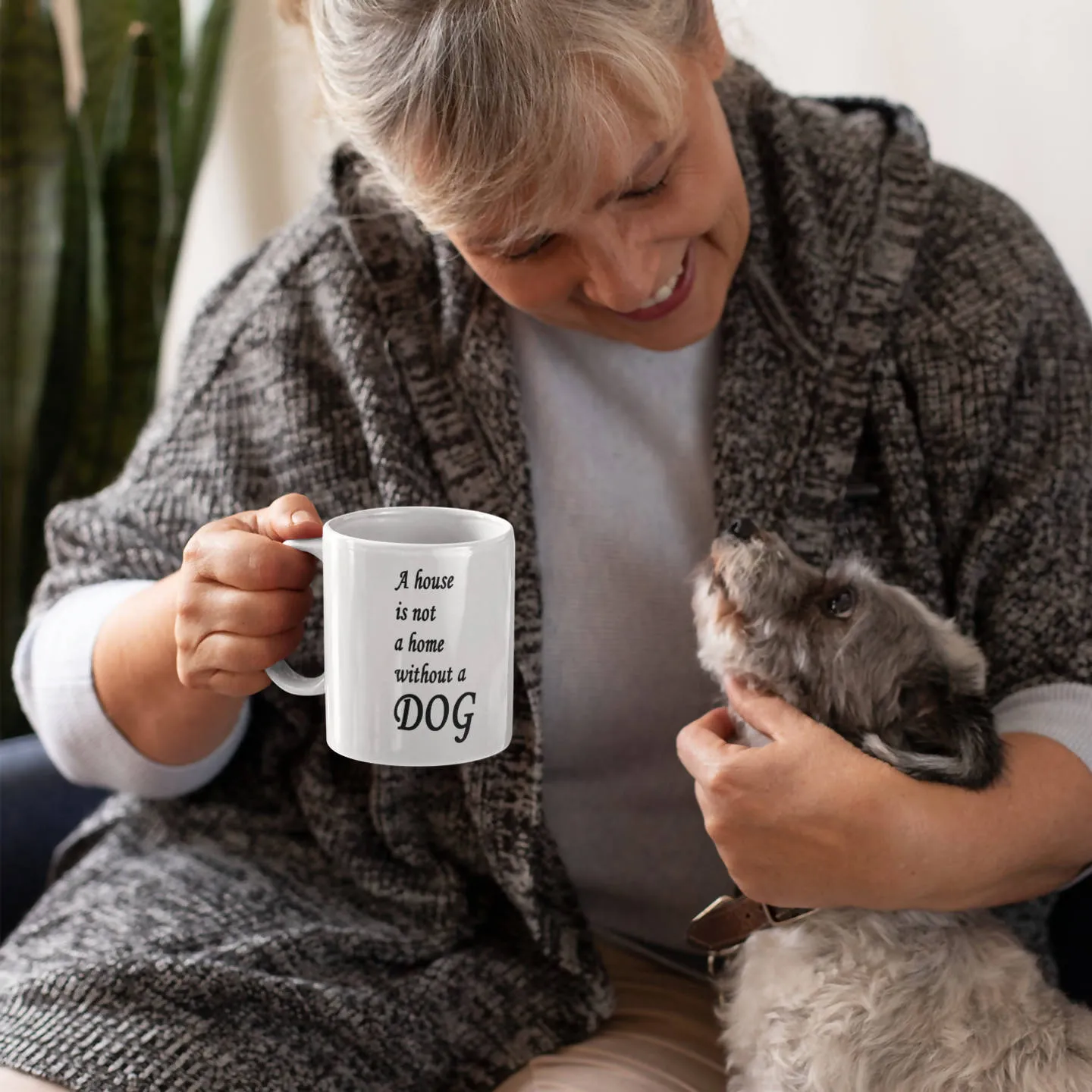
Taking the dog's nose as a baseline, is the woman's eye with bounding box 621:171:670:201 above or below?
above

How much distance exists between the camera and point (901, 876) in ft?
3.01

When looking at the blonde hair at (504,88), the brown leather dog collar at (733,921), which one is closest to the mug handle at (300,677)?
the blonde hair at (504,88)

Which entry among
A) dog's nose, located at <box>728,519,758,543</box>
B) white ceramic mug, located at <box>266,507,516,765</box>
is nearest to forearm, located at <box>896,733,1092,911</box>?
dog's nose, located at <box>728,519,758,543</box>

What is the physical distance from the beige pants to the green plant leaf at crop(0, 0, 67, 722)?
1.09 metres

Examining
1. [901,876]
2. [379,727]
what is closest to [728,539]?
[901,876]

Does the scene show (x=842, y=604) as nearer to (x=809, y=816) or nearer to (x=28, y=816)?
(x=809, y=816)

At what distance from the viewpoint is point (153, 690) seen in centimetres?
103

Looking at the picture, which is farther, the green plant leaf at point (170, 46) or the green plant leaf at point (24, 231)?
A: the green plant leaf at point (170, 46)

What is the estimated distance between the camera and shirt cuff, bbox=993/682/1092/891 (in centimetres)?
101

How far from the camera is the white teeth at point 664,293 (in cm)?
101

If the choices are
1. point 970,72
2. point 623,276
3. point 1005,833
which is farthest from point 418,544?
point 970,72

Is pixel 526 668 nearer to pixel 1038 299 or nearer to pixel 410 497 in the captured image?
pixel 410 497

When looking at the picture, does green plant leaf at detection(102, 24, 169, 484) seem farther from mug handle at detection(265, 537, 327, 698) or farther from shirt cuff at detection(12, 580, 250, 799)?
mug handle at detection(265, 537, 327, 698)

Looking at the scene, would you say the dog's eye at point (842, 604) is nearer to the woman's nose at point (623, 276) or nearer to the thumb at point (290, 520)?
the woman's nose at point (623, 276)
